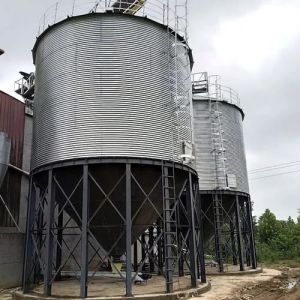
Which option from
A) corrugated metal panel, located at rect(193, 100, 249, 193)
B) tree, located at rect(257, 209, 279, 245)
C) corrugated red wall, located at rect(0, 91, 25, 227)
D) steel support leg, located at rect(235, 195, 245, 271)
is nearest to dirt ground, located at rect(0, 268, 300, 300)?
steel support leg, located at rect(235, 195, 245, 271)

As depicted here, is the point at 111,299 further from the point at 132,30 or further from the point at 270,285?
the point at 132,30

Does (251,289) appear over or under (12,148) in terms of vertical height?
under

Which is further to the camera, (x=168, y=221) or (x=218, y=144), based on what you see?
(x=218, y=144)

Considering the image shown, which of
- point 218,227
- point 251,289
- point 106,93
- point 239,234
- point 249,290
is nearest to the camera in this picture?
point 106,93

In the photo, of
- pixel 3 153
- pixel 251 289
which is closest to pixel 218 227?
pixel 251 289

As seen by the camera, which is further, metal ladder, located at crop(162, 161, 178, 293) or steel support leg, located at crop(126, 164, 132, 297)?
metal ladder, located at crop(162, 161, 178, 293)

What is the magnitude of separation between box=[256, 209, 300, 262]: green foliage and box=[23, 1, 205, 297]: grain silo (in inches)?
1129

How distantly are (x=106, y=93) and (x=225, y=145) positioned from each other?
1411cm

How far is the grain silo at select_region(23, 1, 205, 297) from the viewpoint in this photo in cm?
1600

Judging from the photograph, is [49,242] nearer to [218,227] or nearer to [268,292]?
[268,292]

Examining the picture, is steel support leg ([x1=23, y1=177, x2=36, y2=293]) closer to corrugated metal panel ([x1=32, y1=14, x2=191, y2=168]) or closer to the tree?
corrugated metal panel ([x1=32, y1=14, x2=191, y2=168])

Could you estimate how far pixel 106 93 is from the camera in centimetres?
1662

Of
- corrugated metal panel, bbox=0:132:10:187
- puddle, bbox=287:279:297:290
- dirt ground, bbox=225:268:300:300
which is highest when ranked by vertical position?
corrugated metal panel, bbox=0:132:10:187

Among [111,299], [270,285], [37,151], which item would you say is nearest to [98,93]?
[37,151]
